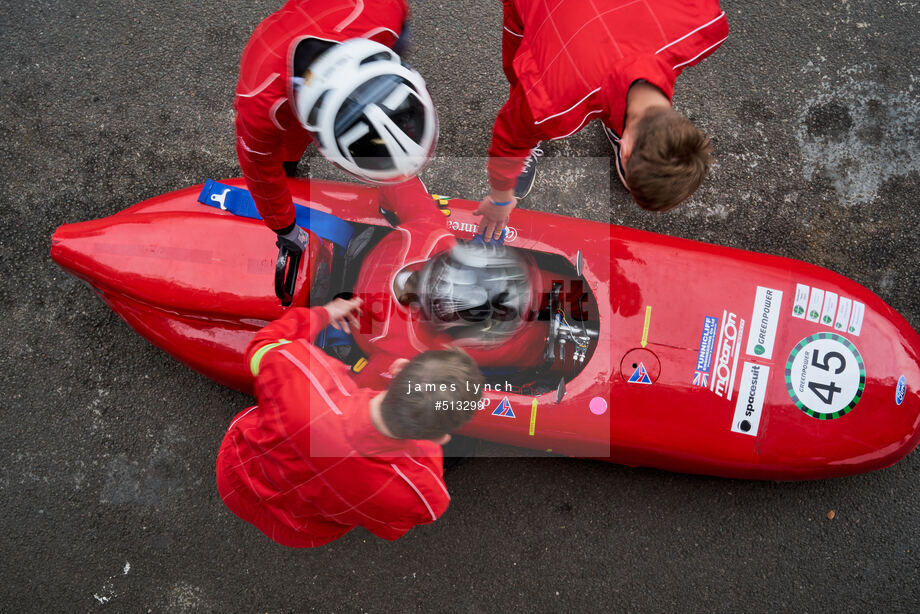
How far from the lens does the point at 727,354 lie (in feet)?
7.56

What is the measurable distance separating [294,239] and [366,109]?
2.85ft

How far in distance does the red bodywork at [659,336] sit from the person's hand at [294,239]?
0.08 metres

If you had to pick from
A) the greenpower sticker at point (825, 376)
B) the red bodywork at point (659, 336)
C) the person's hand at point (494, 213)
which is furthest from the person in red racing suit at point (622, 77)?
the greenpower sticker at point (825, 376)

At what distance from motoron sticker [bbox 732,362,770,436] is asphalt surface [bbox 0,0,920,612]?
2.57 ft

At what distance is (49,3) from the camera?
10.7ft

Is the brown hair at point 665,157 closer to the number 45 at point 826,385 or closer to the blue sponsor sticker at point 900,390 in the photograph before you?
the number 45 at point 826,385

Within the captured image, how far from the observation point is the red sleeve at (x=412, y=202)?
2.23 m

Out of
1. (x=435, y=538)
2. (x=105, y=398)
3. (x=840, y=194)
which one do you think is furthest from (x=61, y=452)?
(x=840, y=194)

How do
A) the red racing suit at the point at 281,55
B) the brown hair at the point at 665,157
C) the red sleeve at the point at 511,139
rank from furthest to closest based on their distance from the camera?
the red sleeve at the point at 511,139 → the red racing suit at the point at 281,55 → the brown hair at the point at 665,157

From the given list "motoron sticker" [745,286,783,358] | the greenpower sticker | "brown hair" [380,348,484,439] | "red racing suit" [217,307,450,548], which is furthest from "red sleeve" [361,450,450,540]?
the greenpower sticker

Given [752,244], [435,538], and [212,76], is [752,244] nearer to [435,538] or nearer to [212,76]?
[435,538]

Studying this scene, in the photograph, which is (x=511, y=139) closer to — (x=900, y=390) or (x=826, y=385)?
(x=826, y=385)

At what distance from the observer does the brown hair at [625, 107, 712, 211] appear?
1.55 m

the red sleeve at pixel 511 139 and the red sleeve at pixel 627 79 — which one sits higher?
the red sleeve at pixel 627 79
